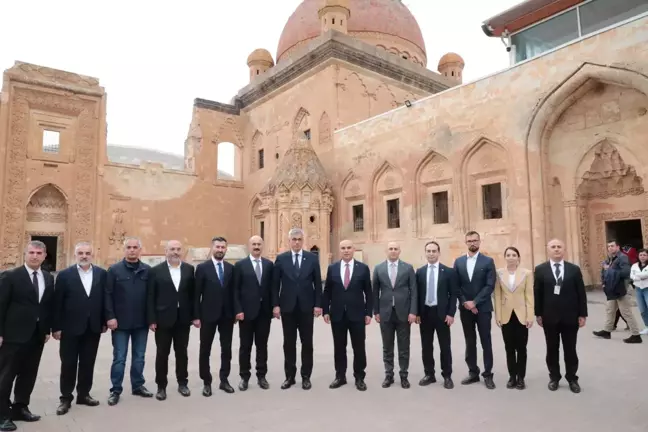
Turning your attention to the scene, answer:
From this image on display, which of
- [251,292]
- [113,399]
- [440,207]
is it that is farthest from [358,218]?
[113,399]

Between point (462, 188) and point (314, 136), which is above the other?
point (314, 136)

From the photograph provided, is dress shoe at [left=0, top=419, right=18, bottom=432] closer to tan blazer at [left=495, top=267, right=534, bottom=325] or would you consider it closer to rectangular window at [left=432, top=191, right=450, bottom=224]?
tan blazer at [left=495, top=267, right=534, bottom=325]

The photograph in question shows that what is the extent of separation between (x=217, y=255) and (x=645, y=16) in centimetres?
1103

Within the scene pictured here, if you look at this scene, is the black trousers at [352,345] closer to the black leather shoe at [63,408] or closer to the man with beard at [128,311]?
the man with beard at [128,311]

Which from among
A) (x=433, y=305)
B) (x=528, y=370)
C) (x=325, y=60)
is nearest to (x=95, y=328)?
(x=433, y=305)

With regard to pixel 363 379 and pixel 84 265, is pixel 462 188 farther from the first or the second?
pixel 84 265

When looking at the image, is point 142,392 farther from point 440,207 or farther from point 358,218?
point 358,218

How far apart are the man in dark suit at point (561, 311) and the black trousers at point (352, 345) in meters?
1.79

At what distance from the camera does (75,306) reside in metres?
4.00

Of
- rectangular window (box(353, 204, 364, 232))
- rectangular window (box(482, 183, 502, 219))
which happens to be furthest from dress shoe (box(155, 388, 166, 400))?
rectangular window (box(353, 204, 364, 232))

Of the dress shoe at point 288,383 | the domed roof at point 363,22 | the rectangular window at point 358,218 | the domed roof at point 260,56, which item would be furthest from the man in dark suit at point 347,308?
the domed roof at point 260,56

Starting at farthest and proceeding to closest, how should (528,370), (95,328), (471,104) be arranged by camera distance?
(471,104), (528,370), (95,328)

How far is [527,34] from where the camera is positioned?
45.8 feet

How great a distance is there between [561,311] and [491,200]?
9530 mm
